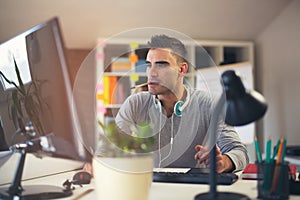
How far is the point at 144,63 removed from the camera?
797 millimetres

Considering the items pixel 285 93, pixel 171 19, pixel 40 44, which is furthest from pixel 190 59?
pixel 285 93

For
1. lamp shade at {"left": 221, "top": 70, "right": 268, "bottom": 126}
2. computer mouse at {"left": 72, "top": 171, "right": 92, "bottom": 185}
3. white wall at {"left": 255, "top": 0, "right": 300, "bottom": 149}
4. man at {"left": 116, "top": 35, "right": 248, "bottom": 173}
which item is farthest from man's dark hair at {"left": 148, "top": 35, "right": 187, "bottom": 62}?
white wall at {"left": 255, "top": 0, "right": 300, "bottom": 149}

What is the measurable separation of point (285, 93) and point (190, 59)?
2.70 m

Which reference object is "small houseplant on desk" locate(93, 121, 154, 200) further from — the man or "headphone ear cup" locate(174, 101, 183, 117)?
"headphone ear cup" locate(174, 101, 183, 117)

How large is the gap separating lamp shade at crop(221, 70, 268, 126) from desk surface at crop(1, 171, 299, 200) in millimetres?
175

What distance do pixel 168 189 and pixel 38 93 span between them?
0.34 m

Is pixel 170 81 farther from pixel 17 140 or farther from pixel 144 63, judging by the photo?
pixel 17 140

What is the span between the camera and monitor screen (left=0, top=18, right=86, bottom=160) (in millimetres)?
604

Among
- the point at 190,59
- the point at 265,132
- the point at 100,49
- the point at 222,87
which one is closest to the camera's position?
the point at 222,87

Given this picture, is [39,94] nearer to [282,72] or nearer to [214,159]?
[214,159]

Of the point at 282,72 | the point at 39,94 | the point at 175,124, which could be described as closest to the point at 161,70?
the point at 175,124

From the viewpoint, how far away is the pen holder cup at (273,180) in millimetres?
649

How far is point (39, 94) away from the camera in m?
0.70

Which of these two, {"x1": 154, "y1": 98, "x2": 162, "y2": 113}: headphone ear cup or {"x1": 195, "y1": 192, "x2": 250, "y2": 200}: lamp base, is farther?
{"x1": 154, "y1": 98, "x2": 162, "y2": 113}: headphone ear cup
